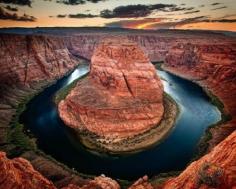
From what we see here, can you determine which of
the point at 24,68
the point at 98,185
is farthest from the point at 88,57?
the point at 98,185

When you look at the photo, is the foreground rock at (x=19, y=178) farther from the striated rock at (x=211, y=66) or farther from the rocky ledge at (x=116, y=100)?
the striated rock at (x=211, y=66)

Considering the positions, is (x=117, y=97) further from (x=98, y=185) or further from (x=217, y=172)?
(x=217, y=172)

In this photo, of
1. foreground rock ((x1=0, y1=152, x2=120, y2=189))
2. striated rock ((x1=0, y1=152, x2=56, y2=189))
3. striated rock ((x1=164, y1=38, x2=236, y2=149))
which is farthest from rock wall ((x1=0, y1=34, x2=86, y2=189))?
striated rock ((x1=164, y1=38, x2=236, y2=149))

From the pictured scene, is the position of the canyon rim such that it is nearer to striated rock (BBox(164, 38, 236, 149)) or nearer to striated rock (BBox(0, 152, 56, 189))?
striated rock (BBox(0, 152, 56, 189))

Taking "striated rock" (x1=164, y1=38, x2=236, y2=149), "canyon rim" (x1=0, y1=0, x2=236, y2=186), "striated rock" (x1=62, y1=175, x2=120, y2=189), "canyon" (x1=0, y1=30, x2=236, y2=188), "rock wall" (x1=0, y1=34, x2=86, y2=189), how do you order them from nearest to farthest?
"canyon" (x1=0, y1=30, x2=236, y2=188) → "canyon rim" (x1=0, y1=0, x2=236, y2=186) → "striated rock" (x1=62, y1=175, x2=120, y2=189) → "rock wall" (x1=0, y1=34, x2=86, y2=189) → "striated rock" (x1=164, y1=38, x2=236, y2=149)

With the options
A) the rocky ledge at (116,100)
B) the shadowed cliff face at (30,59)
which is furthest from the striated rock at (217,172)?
the shadowed cliff face at (30,59)
